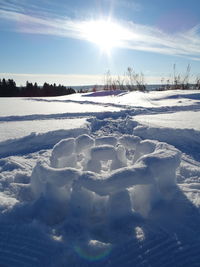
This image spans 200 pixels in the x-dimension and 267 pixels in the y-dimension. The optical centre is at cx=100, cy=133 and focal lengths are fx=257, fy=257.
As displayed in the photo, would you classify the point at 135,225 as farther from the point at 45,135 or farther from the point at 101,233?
the point at 45,135

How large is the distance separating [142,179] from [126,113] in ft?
11.1

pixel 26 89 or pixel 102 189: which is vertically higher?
pixel 26 89

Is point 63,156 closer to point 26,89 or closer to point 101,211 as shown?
point 101,211

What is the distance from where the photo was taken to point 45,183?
1.88 metres

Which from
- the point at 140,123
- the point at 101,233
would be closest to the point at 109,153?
the point at 101,233

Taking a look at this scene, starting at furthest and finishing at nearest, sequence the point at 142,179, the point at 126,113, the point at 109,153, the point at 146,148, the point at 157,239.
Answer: the point at 126,113 → the point at 146,148 → the point at 109,153 → the point at 142,179 → the point at 157,239

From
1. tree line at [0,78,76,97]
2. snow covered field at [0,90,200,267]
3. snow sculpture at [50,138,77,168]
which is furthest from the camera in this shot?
tree line at [0,78,76,97]

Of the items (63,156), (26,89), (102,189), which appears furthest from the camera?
(26,89)

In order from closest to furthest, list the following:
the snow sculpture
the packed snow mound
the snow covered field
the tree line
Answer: the snow covered field, the packed snow mound, the snow sculpture, the tree line

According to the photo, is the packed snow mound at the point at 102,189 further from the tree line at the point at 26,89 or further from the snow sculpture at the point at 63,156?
the tree line at the point at 26,89

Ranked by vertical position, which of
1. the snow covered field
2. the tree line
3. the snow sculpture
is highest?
the tree line

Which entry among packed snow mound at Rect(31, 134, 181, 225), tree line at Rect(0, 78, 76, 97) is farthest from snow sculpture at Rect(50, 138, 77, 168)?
tree line at Rect(0, 78, 76, 97)

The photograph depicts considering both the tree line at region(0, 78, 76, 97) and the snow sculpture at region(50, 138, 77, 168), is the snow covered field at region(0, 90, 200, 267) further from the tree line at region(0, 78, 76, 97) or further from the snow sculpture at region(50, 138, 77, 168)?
the tree line at region(0, 78, 76, 97)

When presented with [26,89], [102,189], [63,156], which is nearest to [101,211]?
[102,189]
